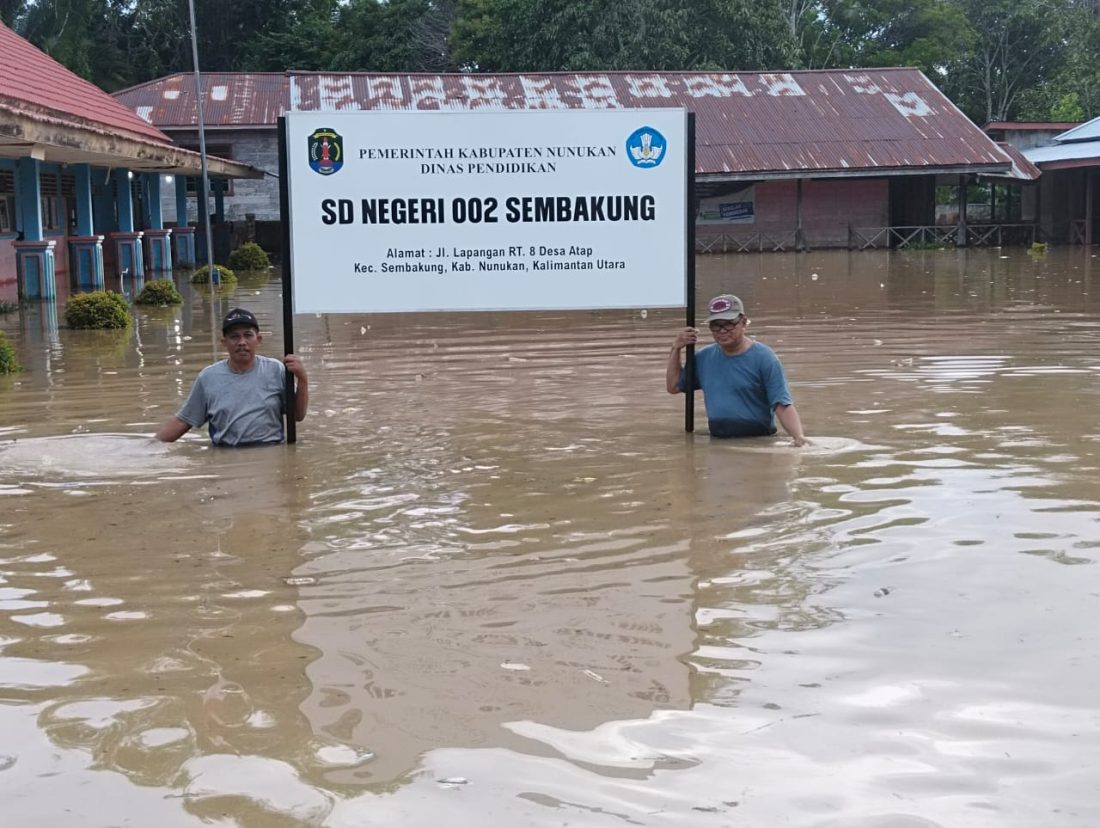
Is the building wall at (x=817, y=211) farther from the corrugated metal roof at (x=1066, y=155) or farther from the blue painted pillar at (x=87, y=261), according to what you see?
the blue painted pillar at (x=87, y=261)

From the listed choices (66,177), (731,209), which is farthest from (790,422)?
(731,209)

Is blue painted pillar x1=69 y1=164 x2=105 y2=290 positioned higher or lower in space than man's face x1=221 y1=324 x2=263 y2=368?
higher

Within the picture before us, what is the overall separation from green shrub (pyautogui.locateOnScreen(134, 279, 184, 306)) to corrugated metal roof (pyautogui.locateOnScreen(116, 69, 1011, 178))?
1873cm

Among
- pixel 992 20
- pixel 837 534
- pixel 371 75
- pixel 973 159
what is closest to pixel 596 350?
pixel 837 534

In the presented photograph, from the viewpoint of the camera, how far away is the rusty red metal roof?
54.0 feet

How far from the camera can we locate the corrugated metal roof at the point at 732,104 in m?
38.2

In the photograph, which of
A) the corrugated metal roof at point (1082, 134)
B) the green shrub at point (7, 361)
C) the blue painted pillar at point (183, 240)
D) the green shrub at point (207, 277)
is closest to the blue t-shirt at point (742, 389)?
the green shrub at point (7, 361)

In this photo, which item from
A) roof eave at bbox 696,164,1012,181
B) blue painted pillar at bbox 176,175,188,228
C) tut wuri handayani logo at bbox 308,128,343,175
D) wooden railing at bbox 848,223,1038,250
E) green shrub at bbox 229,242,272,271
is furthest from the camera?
wooden railing at bbox 848,223,1038,250

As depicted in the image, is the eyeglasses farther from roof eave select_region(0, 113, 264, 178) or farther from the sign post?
roof eave select_region(0, 113, 264, 178)

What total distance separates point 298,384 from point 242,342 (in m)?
0.44

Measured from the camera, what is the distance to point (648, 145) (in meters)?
8.21

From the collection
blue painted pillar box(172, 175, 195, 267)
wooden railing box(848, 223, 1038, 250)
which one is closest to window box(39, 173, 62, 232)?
blue painted pillar box(172, 175, 195, 267)

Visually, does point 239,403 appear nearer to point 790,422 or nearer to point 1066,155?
point 790,422

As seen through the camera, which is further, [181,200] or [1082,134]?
[1082,134]
